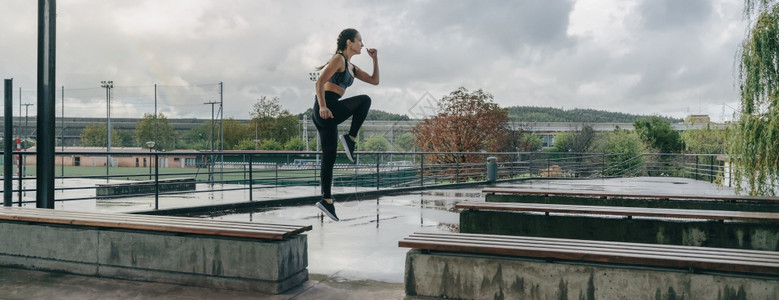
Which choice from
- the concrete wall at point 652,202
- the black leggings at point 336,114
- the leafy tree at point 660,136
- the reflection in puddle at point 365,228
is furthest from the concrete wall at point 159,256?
the leafy tree at point 660,136

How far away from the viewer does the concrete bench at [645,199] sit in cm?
682

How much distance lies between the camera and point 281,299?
3.88 meters

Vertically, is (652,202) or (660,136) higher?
(660,136)

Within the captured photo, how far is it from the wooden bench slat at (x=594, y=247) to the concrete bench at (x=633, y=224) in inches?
75.4

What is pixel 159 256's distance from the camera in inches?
170

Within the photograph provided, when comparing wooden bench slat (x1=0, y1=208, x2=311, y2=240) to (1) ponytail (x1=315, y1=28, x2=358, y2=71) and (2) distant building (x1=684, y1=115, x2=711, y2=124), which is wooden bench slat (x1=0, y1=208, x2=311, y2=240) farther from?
(2) distant building (x1=684, y1=115, x2=711, y2=124)

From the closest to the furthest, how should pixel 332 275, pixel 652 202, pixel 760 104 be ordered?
pixel 332 275, pixel 652 202, pixel 760 104

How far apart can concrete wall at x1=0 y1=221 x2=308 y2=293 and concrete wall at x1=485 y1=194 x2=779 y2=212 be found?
383 centimetres

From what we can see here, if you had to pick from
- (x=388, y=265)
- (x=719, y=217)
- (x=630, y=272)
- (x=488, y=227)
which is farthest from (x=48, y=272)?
(x=719, y=217)

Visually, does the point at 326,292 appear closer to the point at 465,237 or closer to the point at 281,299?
the point at 281,299

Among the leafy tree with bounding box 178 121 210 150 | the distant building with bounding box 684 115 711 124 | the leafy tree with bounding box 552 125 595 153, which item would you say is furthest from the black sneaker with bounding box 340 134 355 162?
the leafy tree with bounding box 178 121 210 150

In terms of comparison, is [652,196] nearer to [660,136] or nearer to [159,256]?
[159,256]

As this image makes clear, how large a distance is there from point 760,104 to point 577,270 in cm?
873

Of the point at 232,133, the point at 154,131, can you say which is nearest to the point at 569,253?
the point at 154,131
